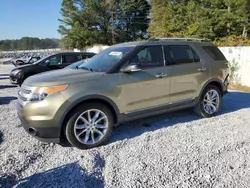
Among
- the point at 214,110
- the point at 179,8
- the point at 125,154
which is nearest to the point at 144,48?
the point at 125,154

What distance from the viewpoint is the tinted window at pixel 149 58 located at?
4.00 meters

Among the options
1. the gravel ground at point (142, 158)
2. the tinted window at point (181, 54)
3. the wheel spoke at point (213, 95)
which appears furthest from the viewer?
the wheel spoke at point (213, 95)

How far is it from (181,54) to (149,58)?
0.82m

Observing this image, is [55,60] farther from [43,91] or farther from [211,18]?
[211,18]

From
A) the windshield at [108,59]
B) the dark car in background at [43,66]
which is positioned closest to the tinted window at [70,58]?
the dark car in background at [43,66]

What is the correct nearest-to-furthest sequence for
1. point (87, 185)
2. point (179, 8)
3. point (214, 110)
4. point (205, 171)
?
point (87, 185), point (205, 171), point (214, 110), point (179, 8)

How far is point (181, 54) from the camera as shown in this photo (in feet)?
15.0

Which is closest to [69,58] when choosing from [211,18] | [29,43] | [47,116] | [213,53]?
[213,53]

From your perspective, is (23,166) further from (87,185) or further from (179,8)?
(179,8)

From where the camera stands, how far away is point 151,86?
13.3 ft

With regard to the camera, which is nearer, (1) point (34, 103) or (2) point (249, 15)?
(1) point (34, 103)

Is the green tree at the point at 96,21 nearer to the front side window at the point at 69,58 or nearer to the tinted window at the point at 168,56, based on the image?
the front side window at the point at 69,58

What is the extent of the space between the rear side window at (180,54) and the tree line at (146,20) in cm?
1983

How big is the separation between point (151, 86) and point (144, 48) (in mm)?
709
